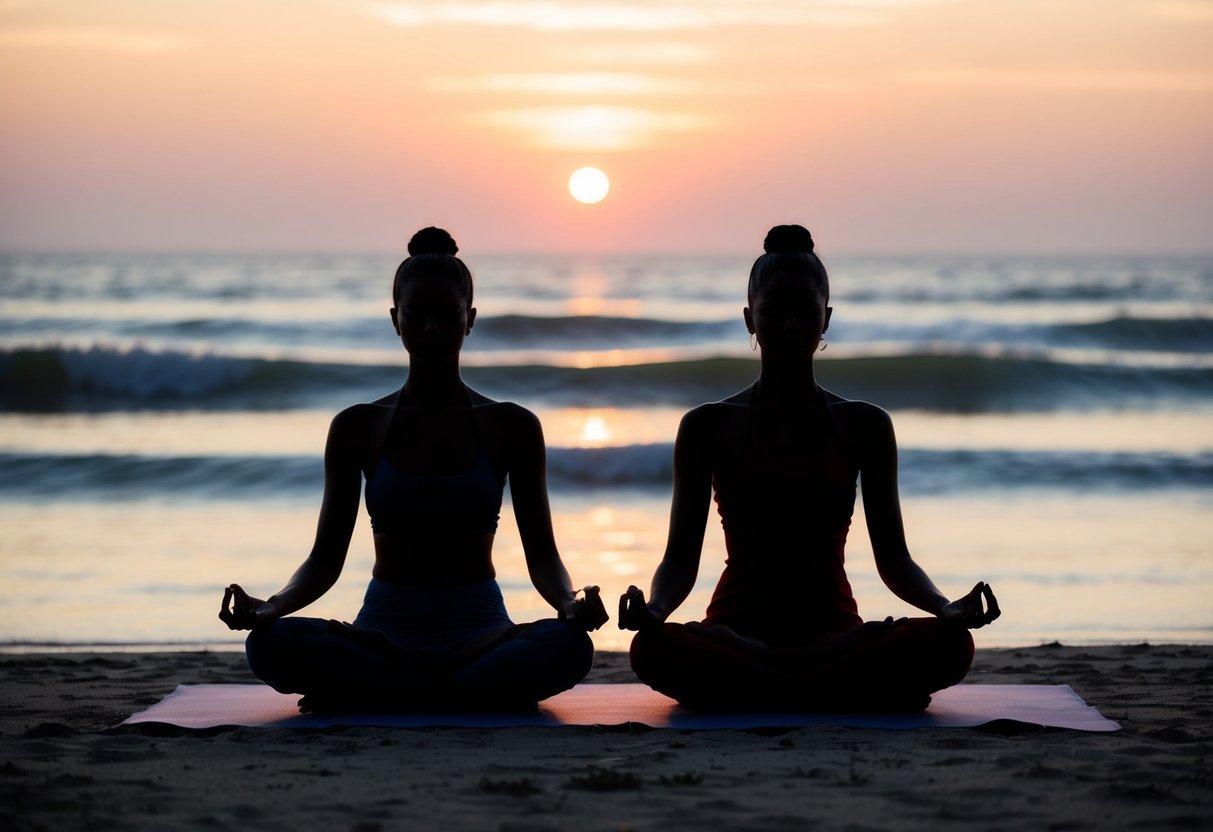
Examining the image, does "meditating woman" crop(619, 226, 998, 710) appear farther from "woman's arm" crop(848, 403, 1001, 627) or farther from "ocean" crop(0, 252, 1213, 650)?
"ocean" crop(0, 252, 1213, 650)

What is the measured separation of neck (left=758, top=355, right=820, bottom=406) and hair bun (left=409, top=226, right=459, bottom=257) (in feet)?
3.52

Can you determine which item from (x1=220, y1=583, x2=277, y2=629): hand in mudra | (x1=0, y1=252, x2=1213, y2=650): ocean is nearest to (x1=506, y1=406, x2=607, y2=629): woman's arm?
(x1=220, y1=583, x2=277, y2=629): hand in mudra

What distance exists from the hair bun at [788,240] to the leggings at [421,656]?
1363mm

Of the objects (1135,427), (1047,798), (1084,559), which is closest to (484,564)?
(1047,798)

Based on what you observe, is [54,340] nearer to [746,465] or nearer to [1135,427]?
[1135,427]

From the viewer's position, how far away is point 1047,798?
Answer: 3600 mm

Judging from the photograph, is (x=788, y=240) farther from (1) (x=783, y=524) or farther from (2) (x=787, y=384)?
(1) (x=783, y=524)

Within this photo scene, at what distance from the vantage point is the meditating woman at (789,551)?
467 centimetres

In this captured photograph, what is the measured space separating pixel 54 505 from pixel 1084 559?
7.12 metres

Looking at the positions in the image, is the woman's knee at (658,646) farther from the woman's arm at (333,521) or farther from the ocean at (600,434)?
the ocean at (600,434)

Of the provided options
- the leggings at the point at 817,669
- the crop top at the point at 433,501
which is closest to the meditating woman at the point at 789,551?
the leggings at the point at 817,669

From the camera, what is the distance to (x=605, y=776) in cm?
375

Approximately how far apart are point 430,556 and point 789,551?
112 centimetres

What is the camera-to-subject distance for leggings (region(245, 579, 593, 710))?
4648 mm
